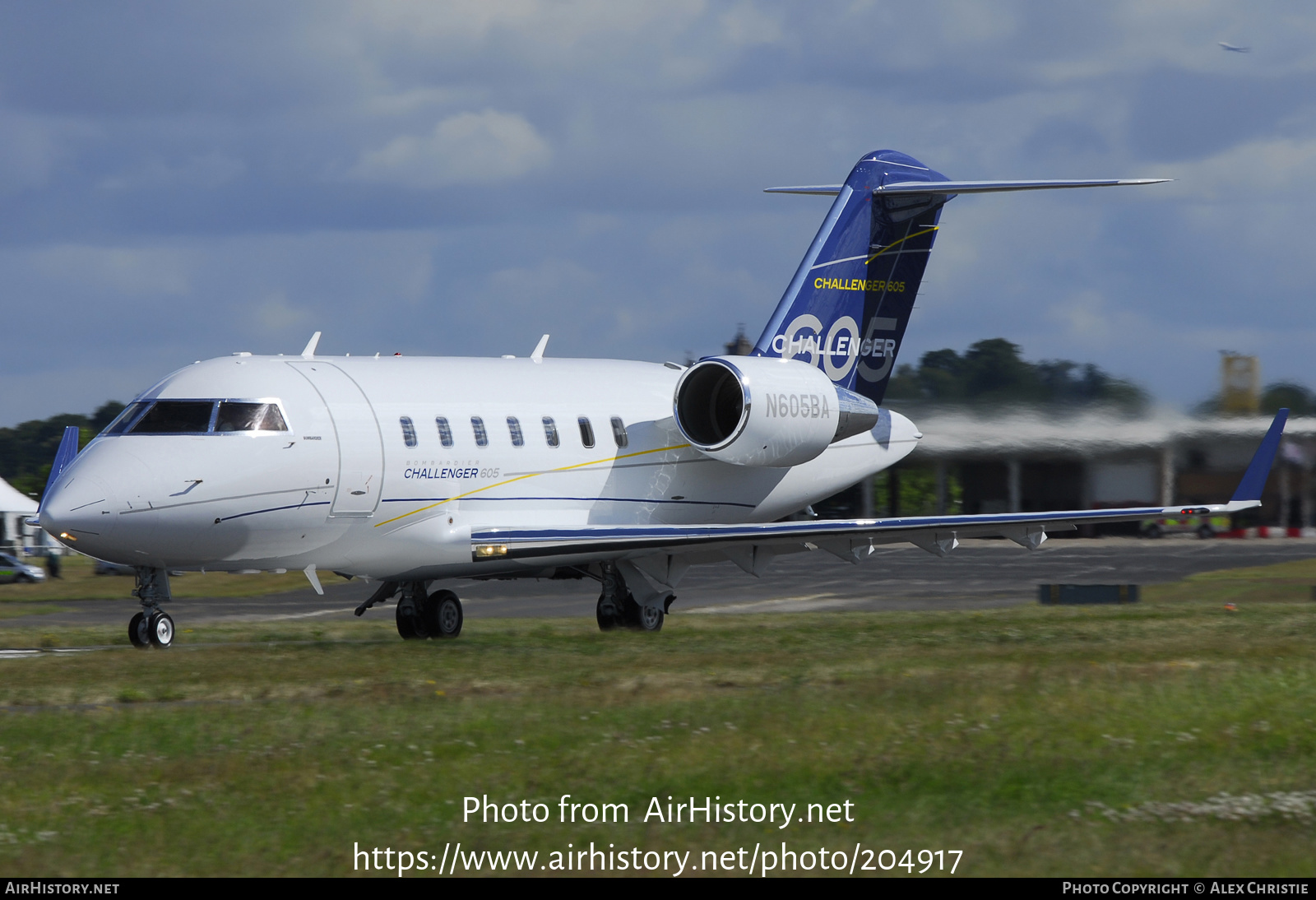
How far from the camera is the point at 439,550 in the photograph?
2253 centimetres

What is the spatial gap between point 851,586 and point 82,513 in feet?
95.2

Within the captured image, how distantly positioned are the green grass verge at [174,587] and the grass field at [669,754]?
96.8ft

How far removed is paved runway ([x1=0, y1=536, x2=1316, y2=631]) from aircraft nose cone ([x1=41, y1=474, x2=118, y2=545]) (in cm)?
1403

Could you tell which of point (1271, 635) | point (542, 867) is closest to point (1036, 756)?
point (542, 867)

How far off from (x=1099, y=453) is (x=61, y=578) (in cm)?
3615

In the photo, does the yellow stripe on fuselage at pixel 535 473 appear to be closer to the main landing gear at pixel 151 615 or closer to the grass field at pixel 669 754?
the grass field at pixel 669 754

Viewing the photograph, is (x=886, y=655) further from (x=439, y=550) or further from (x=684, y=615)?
(x=684, y=615)

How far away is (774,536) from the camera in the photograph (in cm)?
2344

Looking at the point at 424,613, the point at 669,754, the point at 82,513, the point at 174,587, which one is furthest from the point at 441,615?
the point at 174,587

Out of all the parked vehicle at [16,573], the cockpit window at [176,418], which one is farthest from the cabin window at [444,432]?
the parked vehicle at [16,573]

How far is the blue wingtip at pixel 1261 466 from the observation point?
23750mm

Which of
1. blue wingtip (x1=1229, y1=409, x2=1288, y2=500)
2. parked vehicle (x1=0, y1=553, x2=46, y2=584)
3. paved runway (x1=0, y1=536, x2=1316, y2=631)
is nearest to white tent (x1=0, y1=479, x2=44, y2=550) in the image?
parked vehicle (x1=0, y1=553, x2=46, y2=584)

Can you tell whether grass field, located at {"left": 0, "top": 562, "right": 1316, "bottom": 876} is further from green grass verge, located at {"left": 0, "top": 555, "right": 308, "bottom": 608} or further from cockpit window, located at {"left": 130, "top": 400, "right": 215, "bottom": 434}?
green grass verge, located at {"left": 0, "top": 555, "right": 308, "bottom": 608}

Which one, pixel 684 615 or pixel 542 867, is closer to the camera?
pixel 542 867
